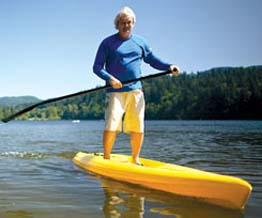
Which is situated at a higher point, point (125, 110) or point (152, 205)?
point (125, 110)

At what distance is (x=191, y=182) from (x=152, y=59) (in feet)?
8.03

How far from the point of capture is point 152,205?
4086 millimetres

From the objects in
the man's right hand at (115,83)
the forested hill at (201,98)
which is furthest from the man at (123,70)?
the forested hill at (201,98)

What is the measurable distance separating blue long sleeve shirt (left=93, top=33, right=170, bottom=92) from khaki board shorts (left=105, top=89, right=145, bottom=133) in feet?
0.35

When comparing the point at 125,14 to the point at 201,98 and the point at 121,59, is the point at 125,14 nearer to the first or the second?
the point at 121,59

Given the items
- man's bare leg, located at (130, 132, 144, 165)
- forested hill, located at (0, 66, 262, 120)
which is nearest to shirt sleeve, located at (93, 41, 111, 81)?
man's bare leg, located at (130, 132, 144, 165)

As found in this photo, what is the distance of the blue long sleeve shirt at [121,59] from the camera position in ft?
18.6

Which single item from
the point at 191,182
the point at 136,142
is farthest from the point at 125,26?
the point at 191,182

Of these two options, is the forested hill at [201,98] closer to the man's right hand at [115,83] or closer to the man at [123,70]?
the man at [123,70]

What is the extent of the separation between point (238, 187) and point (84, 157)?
3961mm

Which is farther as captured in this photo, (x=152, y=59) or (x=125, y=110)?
(x=152, y=59)

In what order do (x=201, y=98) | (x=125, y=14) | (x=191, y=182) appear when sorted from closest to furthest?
(x=191, y=182) < (x=125, y=14) < (x=201, y=98)


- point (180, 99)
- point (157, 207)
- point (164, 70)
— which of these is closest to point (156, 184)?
point (157, 207)

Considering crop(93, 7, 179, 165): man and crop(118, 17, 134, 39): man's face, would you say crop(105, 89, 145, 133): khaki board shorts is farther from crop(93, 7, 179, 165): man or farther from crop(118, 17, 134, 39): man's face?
crop(118, 17, 134, 39): man's face
